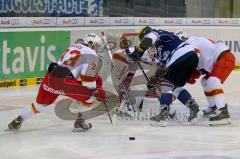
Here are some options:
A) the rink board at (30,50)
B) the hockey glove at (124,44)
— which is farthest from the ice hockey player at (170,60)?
the rink board at (30,50)

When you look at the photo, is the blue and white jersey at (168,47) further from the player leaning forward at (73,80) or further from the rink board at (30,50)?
the rink board at (30,50)

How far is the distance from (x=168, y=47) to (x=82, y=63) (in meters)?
1.22

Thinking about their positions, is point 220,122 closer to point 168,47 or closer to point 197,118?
point 197,118

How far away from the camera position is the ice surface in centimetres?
539

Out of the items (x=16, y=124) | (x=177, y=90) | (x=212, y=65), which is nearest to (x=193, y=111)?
(x=177, y=90)

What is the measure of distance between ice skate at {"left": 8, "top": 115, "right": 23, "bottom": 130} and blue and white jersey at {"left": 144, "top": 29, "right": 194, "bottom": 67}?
5.49 feet

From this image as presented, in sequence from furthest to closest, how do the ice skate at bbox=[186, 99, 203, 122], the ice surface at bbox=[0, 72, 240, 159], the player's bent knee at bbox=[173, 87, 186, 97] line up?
the player's bent knee at bbox=[173, 87, 186, 97] < the ice skate at bbox=[186, 99, 203, 122] < the ice surface at bbox=[0, 72, 240, 159]

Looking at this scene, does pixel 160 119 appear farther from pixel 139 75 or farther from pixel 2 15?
pixel 2 15

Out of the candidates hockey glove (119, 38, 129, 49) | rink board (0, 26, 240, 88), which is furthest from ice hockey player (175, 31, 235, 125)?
rink board (0, 26, 240, 88)

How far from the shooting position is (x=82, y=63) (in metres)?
6.34

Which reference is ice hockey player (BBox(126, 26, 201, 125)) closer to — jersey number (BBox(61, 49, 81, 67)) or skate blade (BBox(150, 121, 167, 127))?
skate blade (BBox(150, 121, 167, 127))

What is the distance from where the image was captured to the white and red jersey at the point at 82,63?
20.6 feet

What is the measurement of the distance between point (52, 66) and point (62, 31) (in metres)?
4.52

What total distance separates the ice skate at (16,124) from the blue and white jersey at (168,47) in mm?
1675
